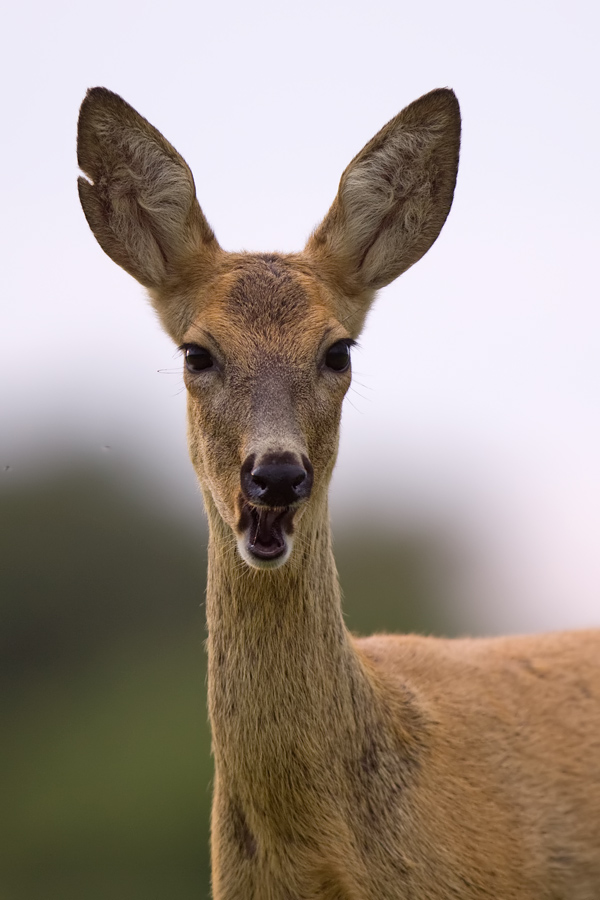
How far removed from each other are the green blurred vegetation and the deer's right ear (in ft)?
57.3

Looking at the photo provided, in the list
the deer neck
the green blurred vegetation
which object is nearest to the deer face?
the deer neck

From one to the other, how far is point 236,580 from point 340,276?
5.80 feet

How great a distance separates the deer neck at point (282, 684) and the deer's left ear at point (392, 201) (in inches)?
59.9

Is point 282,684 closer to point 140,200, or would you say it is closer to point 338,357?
point 338,357

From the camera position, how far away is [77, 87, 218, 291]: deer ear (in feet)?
21.4

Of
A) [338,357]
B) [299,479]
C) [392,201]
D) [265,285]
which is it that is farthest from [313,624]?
[392,201]

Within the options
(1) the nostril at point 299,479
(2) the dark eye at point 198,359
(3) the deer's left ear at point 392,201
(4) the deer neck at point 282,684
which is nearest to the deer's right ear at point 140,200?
(3) the deer's left ear at point 392,201

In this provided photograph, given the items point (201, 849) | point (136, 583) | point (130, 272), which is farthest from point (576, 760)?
point (136, 583)

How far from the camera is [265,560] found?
5430mm

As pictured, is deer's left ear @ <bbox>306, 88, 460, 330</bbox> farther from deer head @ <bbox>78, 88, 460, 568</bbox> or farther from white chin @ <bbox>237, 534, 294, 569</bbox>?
white chin @ <bbox>237, 534, 294, 569</bbox>

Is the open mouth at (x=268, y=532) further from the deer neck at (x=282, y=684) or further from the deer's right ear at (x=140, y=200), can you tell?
the deer's right ear at (x=140, y=200)

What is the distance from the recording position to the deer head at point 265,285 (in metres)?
5.54

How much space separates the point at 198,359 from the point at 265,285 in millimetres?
508

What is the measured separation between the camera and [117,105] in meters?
6.41
